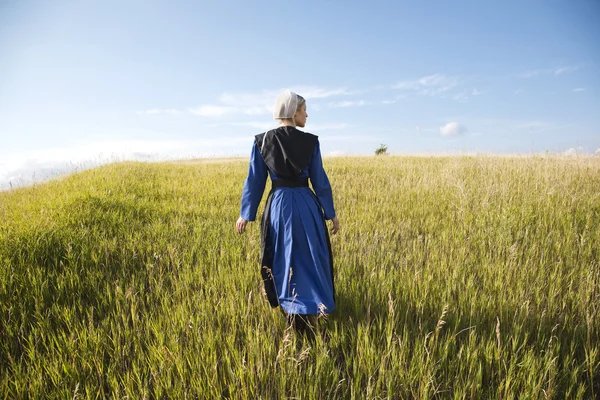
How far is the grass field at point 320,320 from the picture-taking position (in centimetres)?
213

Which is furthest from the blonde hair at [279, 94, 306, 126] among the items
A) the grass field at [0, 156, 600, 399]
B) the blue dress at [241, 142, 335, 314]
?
the grass field at [0, 156, 600, 399]

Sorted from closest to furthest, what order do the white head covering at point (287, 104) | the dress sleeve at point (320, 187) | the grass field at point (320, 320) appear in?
the grass field at point (320, 320) → the white head covering at point (287, 104) → the dress sleeve at point (320, 187)

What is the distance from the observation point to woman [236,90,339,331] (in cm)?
A: 256

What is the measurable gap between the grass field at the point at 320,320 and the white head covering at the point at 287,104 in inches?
57.6

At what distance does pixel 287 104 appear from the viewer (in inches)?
105

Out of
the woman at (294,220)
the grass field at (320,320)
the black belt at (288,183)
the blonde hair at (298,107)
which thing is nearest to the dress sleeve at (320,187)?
the woman at (294,220)

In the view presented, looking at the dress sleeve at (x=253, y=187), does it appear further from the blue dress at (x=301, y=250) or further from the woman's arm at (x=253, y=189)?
the blue dress at (x=301, y=250)

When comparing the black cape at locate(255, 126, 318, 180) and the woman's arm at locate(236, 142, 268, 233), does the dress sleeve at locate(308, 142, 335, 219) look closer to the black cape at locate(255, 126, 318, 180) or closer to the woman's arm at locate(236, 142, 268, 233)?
the black cape at locate(255, 126, 318, 180)

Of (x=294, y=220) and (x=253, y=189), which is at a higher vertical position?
(x=253, y=189)

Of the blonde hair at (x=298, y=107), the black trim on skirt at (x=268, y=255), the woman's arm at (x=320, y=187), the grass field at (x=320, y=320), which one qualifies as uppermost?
the blonde hair at (x=298, y=107)

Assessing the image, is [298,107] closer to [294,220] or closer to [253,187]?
[253,187]

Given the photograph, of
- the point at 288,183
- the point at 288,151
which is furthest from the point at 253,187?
the point at 288,151

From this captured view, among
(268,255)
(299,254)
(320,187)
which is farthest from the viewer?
(320,187)

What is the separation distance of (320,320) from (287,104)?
5.79ft
